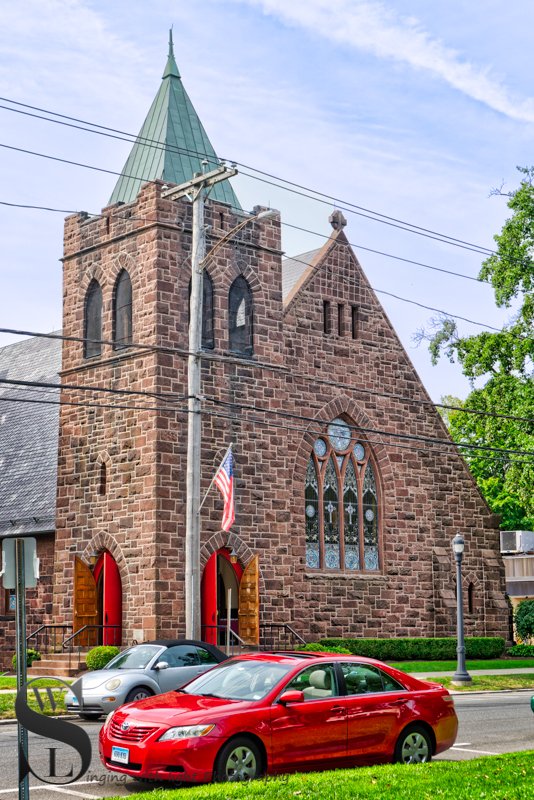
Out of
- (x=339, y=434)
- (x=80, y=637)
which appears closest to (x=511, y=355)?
(x=339, y=434)

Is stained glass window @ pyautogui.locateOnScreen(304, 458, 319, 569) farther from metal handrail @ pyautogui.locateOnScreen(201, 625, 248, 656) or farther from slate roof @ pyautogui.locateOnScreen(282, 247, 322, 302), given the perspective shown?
slate roof @ pyautogui.locateOnScreen(282, 247, 322, 302)

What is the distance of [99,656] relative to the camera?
26.7 metres

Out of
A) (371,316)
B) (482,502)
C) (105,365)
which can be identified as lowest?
(482,502)

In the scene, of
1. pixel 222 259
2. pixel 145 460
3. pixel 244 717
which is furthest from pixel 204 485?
pixel 244 717

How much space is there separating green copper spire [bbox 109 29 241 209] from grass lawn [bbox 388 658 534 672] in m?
14.3

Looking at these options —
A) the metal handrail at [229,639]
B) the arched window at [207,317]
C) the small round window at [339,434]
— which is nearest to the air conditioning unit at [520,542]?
the small round window at [339,434]

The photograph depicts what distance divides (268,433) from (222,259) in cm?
479

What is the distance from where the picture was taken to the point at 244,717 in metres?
11.9

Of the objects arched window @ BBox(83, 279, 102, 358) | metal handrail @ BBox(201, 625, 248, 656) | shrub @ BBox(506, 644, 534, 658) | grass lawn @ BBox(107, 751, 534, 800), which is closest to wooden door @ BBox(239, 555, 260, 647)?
metal handrail @ BBox(201, 625, 248, 656)

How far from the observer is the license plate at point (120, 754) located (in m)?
11.9

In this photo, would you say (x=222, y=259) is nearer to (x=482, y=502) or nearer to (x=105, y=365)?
(x=105, y=365)

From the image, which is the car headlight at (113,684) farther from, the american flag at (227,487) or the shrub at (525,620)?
the shrub at (525,620)

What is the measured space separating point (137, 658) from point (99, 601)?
1056cm

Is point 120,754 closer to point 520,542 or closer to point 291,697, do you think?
point 291,697
